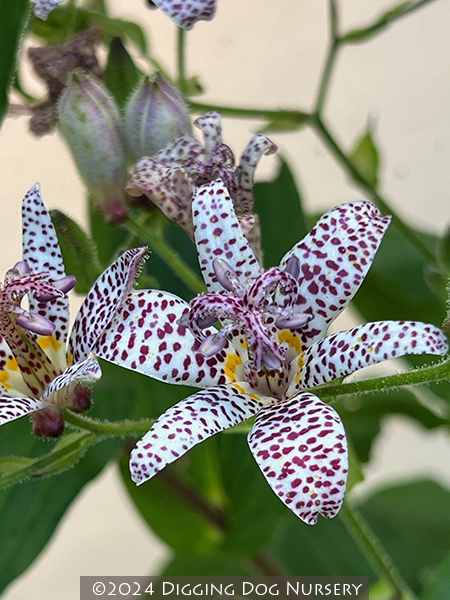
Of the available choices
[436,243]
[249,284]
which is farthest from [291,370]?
[436,243]

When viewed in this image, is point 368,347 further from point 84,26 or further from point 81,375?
point 84,26

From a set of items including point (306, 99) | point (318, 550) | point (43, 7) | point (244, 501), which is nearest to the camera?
point (43, 7)

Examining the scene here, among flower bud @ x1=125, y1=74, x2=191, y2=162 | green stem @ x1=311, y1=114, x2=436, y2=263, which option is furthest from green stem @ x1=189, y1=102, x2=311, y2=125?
flower bud @ x1=125, y1=74, x2=191, y2=162

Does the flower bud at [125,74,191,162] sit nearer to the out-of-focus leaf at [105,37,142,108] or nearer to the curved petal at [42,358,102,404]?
the out-of-focus leaf at [105,37,142,108]

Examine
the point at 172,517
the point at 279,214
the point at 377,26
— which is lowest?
the point at 172,517

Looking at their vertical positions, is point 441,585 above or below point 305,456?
below

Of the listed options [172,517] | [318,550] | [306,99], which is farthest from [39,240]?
[306,99]
